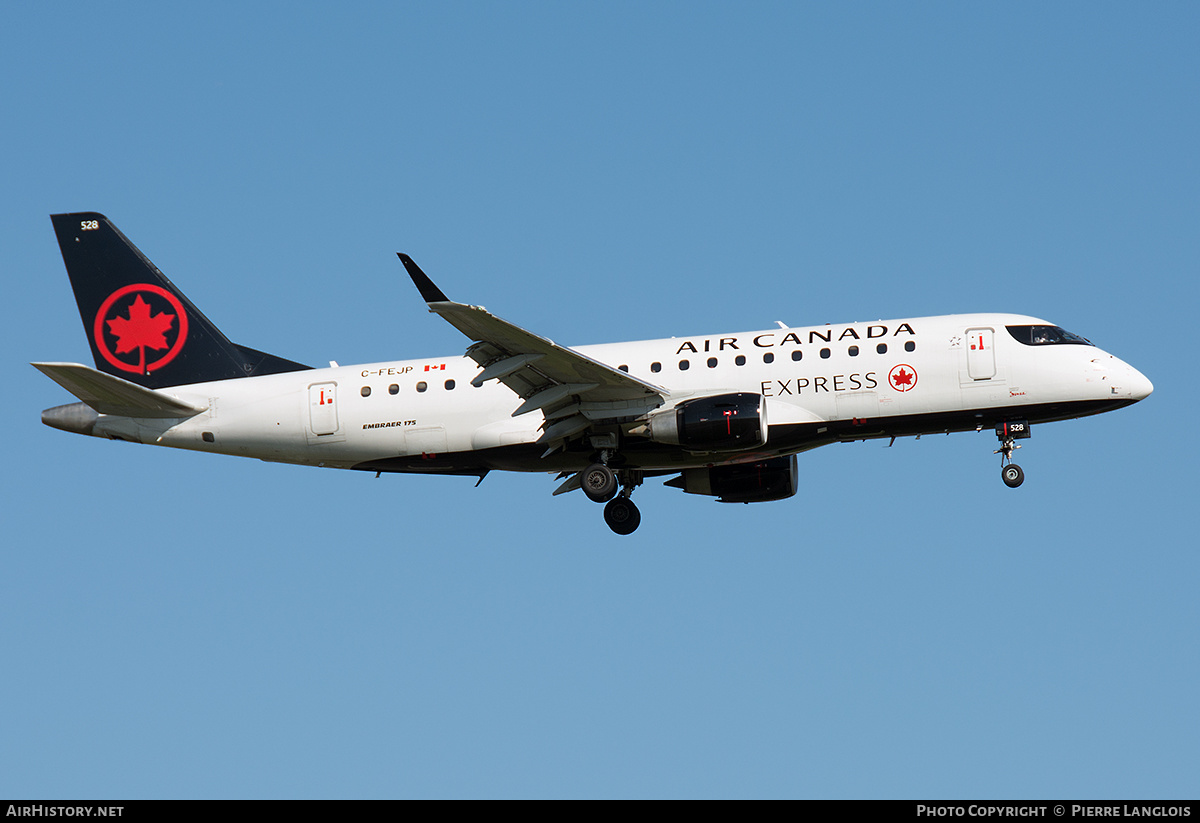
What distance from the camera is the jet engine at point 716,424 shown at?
32.9 m

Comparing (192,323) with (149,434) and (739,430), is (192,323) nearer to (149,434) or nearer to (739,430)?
(149,434)

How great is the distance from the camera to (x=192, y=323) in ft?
127

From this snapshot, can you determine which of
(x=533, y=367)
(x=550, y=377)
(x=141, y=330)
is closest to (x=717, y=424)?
(x=550, y=377)

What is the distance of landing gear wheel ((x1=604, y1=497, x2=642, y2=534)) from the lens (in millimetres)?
37125

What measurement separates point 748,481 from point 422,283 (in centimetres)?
1278

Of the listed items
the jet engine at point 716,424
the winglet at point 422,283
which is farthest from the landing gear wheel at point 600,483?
the winglet at point 422,283

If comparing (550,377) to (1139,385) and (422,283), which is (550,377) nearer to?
(422,283)

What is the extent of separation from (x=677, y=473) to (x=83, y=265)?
18357mm

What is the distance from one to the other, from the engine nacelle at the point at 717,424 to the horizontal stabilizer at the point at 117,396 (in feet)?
43.4

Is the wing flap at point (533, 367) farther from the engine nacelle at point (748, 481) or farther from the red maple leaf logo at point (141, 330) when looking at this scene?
the red maple leaf logo at point (141, 330)

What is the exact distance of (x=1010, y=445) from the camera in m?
34.2
